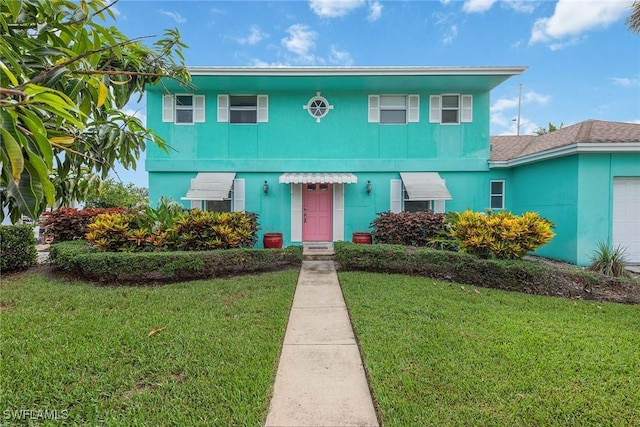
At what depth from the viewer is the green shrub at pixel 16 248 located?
362 inches

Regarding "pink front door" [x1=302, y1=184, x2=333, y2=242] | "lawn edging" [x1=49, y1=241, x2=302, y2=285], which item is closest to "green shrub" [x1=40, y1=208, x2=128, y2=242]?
"lawn edging" [x1=49, y1=241, x2=302, y2=285]

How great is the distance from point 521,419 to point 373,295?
159 inches

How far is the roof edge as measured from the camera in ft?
40.1

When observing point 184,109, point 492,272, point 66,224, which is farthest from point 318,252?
point 66,224

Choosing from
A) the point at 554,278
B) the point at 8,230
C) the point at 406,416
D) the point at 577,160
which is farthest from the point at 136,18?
the point at 577,160

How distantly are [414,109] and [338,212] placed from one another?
222 inches

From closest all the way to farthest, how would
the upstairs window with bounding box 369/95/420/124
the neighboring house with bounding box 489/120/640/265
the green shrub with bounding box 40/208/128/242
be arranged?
the neighboring house with bounding box 489/120/640/265 < the green shrub with bounding box 40/208/128/242 < the upstairs window with bounding box 369/95/420/124

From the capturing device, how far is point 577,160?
1090 centimetres

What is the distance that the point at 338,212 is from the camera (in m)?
14.0

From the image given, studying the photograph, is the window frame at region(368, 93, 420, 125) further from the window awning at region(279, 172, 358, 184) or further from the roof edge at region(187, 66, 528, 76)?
the window awning at region(279, 172, 358, 184)

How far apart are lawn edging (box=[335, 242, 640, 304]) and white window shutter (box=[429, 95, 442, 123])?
280 inches

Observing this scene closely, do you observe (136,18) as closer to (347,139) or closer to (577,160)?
(347,139)

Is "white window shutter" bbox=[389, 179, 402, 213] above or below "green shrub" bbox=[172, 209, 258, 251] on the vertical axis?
above

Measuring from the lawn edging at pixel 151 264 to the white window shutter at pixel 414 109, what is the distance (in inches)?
356
